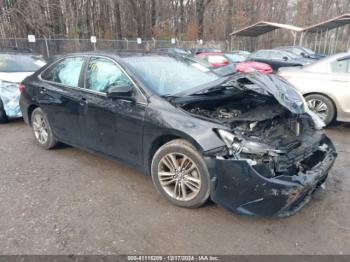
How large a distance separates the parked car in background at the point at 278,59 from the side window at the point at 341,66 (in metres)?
8.41

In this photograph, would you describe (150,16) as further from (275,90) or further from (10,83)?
(275,90)

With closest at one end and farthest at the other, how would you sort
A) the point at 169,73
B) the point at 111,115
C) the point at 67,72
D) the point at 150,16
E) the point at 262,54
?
the point at 111,115, the point at 169,73, the point at 67,72, the point at 262,54, the point at 150,16

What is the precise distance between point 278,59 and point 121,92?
506 inches

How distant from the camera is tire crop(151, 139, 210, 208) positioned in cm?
297

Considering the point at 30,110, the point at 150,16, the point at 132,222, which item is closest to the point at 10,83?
the point at 30,110

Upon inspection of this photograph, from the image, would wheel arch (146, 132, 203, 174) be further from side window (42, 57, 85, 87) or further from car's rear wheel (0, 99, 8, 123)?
car's rear wheel (0, 99, 8, 123)

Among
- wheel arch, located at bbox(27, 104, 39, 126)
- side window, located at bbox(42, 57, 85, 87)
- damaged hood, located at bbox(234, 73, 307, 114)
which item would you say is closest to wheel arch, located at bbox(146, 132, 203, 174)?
damaged hood, located at bbox(234, 73, 307, 114)

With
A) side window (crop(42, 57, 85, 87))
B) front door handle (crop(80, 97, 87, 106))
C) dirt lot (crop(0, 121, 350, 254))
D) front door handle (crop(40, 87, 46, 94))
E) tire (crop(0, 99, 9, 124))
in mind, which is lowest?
dirt lot (crop(0, 121, 350, 254))

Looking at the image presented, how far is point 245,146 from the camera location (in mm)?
2754

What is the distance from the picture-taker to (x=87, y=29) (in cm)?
2477

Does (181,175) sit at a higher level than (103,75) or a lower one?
lower

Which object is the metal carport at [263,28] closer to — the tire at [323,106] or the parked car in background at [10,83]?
the tire at [323,106]

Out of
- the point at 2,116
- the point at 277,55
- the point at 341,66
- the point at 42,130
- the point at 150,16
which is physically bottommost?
the point at 2,116

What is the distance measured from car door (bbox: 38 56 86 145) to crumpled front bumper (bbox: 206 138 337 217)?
86.3 inches
